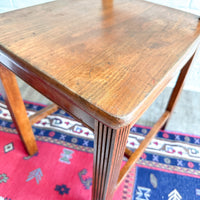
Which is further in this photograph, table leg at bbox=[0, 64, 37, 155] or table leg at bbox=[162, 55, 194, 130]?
table leg at bbox=[162, 55, 194, 130]

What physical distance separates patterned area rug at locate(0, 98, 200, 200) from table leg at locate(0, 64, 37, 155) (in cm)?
9

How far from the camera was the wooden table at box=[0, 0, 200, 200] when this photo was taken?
33 centimetres

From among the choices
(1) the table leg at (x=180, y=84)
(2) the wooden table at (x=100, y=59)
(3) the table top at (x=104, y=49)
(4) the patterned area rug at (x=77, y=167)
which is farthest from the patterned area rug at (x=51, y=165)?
(3) the table top at (x=104, y=49)

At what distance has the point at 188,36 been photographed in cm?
52

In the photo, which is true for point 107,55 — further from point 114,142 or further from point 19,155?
point 19,155

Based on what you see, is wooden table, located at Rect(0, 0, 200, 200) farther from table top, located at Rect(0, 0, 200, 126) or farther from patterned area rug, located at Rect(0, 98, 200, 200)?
patterned area rug, located at Rect(0, 98, 200, 200)

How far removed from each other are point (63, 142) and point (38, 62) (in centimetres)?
59

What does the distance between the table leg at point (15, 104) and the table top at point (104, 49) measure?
0.15 m

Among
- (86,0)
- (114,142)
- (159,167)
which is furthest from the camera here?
(159,167)

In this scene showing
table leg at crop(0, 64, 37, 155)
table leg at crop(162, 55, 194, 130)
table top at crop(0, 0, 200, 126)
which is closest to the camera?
table top at crop(0, 0, 200, 126)

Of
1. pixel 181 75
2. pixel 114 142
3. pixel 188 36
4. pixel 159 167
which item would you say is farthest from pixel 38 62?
pixel 159 167

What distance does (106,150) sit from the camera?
38cm

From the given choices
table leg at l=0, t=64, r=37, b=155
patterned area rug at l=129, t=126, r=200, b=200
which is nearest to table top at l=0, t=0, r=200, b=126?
table leg at l=0, t=64, r=37, b=155

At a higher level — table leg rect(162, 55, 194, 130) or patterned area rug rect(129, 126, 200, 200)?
table leg rect(162, 55, 194, 130)
